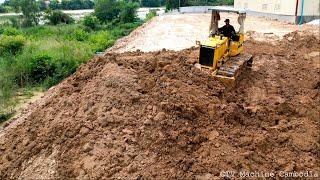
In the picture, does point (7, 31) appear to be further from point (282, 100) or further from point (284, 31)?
point (282, 100)

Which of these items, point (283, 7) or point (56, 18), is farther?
point (56, 18)

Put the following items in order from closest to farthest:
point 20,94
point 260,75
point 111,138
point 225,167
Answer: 1. point 225,167
2. point 111,138
3. point 260,75
4. point 20,94

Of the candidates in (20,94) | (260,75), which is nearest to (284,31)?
(260,75)

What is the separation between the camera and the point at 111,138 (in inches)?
316

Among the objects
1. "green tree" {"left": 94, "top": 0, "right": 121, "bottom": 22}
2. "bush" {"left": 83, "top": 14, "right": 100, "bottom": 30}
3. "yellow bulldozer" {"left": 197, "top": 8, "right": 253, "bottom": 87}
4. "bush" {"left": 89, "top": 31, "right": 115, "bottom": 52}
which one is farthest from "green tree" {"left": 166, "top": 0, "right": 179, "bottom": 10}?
"yellow bulldozer" {"left": 197, "top": 8, "right": 253, "bottom": 87}

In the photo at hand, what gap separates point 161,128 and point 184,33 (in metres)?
15.2

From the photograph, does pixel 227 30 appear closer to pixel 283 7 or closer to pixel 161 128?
pixel 161 128

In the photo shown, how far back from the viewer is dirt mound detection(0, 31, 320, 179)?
7.49 metres

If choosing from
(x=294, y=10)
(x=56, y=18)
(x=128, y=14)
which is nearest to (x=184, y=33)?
(x=294, y=10)

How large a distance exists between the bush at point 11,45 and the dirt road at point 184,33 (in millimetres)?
5584

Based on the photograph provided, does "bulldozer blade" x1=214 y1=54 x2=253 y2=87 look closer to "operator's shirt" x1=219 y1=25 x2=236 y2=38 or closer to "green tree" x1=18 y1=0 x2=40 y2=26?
"operator's shirt" x1=219 y1=25 x2=236 y2=38

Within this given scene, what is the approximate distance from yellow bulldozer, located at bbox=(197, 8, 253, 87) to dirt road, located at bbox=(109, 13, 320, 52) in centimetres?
610

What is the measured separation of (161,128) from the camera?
8297 mm

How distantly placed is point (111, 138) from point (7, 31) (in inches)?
984
